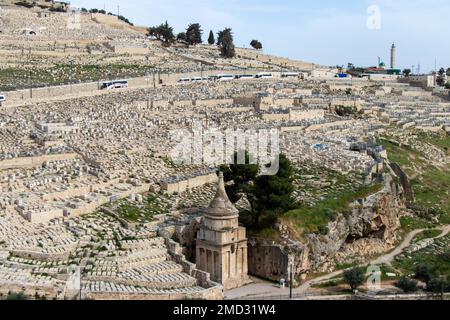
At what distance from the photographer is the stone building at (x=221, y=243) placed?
1084 inches

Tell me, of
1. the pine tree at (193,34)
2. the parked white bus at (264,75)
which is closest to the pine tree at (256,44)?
the pine tree at (193,34)

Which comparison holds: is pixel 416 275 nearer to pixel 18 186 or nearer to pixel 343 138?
pixel 18 186

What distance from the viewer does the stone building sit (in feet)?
90.3

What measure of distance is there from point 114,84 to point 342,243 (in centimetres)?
3330

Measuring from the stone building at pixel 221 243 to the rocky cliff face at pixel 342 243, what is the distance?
1.38 meters

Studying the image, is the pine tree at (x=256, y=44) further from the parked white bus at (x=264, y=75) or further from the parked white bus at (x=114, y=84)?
the parked white bus at (x=114, y=84)

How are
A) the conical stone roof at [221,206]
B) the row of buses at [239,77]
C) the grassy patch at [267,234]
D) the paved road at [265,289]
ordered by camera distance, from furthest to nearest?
the row of buses at [239,77] < the grassy patch at [267,234] < the conical stone roof at [221,206] < the paved road at [265,289]

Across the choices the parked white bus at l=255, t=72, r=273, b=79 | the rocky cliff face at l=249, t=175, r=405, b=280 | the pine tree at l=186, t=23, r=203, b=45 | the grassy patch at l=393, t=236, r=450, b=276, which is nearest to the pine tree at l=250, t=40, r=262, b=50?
the pine tree at l=186, t=23, r=203, b=45

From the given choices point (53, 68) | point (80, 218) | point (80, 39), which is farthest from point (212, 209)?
point (80, 39)

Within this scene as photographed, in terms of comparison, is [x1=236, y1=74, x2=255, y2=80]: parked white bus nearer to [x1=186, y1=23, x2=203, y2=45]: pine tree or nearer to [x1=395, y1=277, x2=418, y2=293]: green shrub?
[x1=186, y1=23, x2=203, y2=45]: pine tree

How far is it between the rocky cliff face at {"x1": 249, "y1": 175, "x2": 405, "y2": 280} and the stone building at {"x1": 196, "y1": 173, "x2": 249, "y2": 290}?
1.38 metres

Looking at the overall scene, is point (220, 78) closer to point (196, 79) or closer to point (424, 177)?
point (196, 79)
